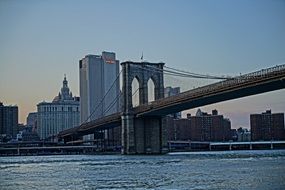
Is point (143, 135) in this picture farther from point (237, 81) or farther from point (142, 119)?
point (237, 81)

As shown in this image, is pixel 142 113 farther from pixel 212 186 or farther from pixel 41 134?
pixel 41 134

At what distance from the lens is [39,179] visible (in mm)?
24719

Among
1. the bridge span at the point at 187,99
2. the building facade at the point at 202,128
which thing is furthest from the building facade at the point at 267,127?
the bridge span at the point at 187,99

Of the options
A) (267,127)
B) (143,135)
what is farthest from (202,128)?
(143,135)

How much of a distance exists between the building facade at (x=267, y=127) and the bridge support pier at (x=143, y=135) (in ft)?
178

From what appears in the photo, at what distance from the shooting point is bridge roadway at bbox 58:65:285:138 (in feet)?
118

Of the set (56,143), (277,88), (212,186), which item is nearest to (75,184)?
(212,186)

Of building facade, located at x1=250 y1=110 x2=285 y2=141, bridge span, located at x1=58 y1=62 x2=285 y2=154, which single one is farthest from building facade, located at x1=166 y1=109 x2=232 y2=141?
bridge span, located at x1=58 y1=62 x2=285 y2=154

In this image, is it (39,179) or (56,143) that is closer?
(39,179)

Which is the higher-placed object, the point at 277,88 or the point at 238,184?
the point at 277,88

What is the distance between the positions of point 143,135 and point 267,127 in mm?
59166

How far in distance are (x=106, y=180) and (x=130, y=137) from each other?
32804 mm

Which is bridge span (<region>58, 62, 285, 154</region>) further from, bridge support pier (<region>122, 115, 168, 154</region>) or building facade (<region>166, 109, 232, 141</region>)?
building facade (<region>166, 109, 232, 141</region>)

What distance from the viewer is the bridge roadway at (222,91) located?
36.1 metres
